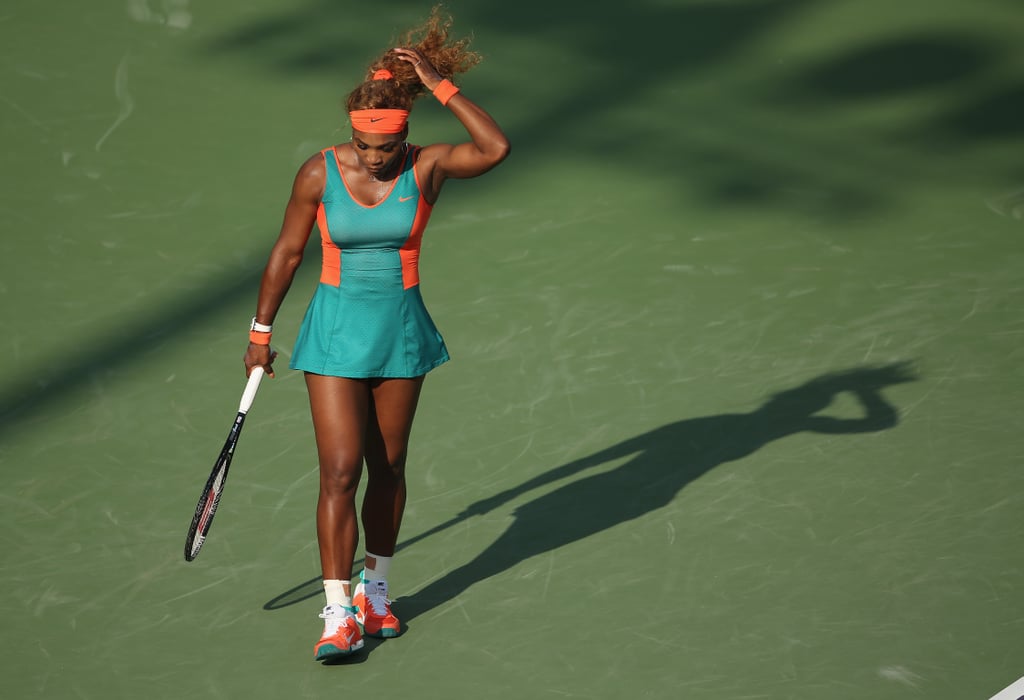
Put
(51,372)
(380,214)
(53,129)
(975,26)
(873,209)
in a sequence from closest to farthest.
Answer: (380,214) < (51,372) < (873,209) < (53,129) < (975,26)

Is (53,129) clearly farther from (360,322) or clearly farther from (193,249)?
(360,322)

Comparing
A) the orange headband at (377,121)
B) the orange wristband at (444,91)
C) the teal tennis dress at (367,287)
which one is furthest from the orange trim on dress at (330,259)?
the orange wristband at (444,91)

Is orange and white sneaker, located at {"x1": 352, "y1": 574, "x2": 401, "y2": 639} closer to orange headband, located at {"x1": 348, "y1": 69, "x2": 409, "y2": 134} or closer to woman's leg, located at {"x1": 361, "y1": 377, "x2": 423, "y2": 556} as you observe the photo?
woman's leg, located at {"x1": 361, "y1": 377, "x2": 423, "y2": 556}

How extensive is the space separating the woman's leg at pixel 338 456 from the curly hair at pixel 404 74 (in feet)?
3.24

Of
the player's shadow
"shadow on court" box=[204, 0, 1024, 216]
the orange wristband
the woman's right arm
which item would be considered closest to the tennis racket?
the woman's right arm

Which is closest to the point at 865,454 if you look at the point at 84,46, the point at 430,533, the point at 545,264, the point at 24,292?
the point at 430,533

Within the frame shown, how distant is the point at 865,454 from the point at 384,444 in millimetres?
2440

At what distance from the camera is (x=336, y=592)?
18.4 ft

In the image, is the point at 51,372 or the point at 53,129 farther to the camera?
the point at 53,129

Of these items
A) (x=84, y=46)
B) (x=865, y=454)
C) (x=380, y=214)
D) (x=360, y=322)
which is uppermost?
(x=84, y=46)

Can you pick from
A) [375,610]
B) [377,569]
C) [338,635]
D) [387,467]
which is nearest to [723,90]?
[387,467]

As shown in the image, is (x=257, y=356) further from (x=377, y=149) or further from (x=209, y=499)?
(x=377, y=149)

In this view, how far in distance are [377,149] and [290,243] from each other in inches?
19.2

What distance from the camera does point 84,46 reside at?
1160cm
